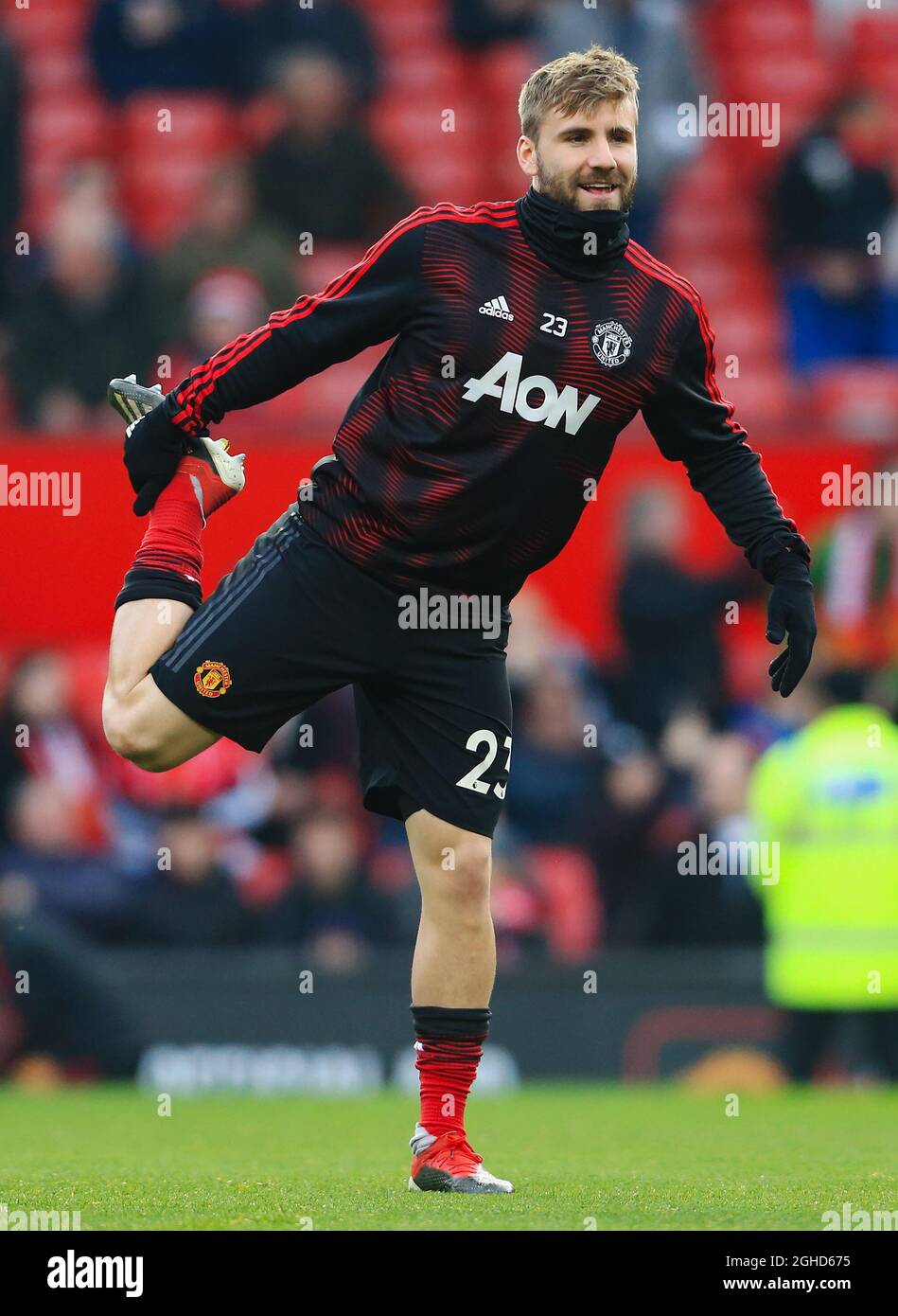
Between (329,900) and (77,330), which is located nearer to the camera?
(329,900)

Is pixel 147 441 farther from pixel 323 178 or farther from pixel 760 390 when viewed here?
pixel 760 390

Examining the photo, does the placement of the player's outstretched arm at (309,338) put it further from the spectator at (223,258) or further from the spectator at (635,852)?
the spectator at (223,258)

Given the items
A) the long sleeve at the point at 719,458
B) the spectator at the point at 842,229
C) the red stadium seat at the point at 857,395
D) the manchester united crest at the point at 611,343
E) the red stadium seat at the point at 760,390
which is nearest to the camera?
the manchester united crest at the point at 611,343

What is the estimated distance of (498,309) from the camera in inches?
196

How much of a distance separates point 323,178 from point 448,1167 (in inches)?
322

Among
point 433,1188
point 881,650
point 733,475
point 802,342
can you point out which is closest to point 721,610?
point 881,650

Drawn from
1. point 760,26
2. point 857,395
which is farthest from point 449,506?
point 760,26

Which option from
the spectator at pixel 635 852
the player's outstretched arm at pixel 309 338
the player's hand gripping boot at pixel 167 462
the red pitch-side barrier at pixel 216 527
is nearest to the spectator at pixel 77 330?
the red pitch-side barrier at pixel 216 527

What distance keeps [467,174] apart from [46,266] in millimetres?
3347

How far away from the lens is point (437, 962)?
5.14m

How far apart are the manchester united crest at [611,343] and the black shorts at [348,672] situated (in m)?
0.71

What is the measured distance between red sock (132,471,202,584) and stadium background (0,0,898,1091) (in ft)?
12.7

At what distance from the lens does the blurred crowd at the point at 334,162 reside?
11422 millimetres

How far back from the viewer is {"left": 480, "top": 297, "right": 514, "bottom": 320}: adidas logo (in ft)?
16.3
